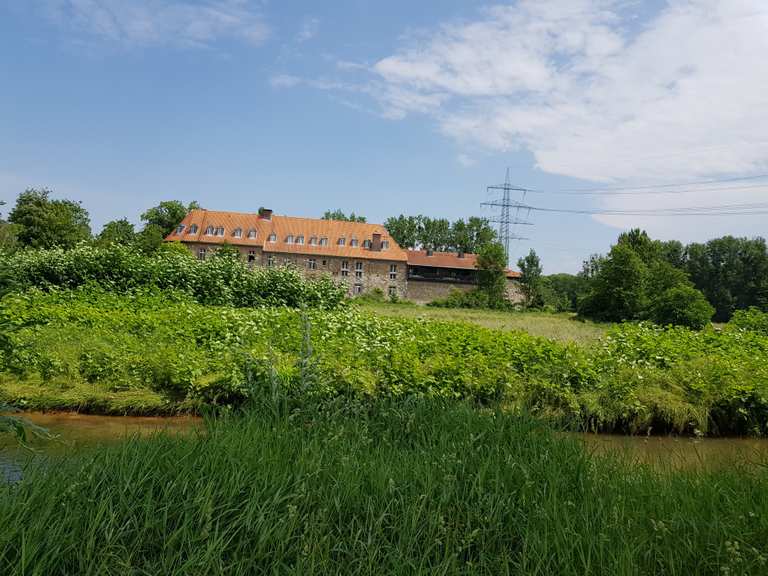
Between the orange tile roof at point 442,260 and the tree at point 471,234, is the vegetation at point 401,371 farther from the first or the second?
the tree at point 471,234

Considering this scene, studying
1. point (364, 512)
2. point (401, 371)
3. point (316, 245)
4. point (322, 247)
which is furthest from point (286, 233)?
point (364, 512)

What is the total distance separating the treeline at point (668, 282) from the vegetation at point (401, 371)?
61.7 feet

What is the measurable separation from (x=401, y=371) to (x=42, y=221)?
154 feet

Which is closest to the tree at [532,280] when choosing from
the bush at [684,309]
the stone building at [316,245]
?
the stone building at [316,245]

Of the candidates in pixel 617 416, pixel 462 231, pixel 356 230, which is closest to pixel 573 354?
pixel 617 416

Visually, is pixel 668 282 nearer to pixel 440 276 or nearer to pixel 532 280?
pixel 532 280

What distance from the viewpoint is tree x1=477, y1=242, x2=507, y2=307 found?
55438 millimetres

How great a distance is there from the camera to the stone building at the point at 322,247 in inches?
2271

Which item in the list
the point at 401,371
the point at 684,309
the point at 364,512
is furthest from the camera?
the point at 684,309

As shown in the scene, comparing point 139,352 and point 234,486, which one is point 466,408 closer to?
point 234,486

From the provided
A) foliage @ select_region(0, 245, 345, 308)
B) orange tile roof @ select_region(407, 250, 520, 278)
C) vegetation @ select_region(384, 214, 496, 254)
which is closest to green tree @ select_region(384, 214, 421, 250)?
vegetation @ select_region(384, 214, 496, 254)

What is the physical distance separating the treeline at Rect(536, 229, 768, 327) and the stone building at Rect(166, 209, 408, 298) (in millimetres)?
15776

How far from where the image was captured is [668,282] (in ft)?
127

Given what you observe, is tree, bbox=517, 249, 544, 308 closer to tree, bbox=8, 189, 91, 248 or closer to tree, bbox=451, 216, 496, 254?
tree, bbox=451, 216, 496, 254
